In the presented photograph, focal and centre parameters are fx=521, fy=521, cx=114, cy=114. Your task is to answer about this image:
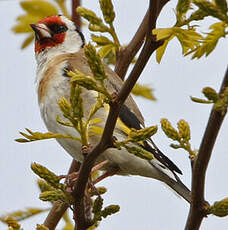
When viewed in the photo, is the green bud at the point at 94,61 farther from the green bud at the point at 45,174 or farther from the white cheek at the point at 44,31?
the white cheek at the point at 44,31

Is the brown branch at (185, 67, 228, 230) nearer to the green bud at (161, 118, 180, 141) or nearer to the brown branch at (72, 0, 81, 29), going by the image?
the green bud at (161, 118, 180, 141)

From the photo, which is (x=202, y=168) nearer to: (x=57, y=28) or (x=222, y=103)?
(x=222, y=103)

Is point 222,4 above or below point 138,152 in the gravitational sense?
above

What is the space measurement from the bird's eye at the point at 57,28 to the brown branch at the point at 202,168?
340 centimetres

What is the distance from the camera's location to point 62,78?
11.8ft

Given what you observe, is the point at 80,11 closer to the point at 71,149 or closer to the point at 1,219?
the point at 1,219

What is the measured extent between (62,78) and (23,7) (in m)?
0.62

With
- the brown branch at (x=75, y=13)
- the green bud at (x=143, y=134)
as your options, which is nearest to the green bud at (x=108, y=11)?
the green bud at (x=143, y=134)

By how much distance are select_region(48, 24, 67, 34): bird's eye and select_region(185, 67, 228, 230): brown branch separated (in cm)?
340

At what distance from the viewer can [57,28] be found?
4.79 m

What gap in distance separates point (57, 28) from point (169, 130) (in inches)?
129

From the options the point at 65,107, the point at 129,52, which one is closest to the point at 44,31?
the point at 129,52

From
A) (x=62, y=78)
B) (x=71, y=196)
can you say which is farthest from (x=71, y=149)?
(x=71, y=196)

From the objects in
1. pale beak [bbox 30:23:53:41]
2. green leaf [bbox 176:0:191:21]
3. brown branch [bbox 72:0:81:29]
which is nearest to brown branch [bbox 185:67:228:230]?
green leaf [bbox 176:0:191:21]
